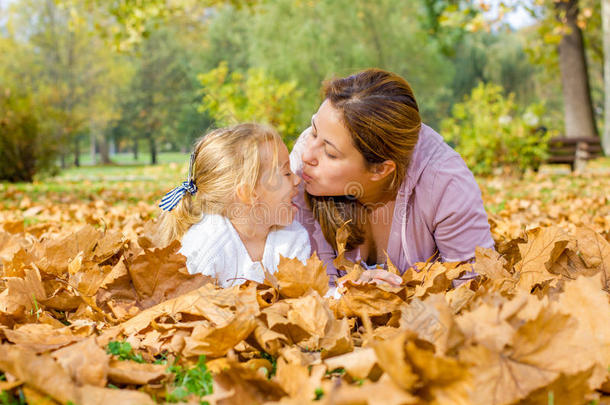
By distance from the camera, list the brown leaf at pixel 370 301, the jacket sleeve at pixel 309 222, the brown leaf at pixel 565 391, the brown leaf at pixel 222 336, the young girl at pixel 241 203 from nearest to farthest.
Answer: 1. the brown leaf at pixel 565 391
2. the brown leaf at pixel 222 336
3. the brown leaf at pixel 370 301
4. the young girl at pixel 241 203
5. the jacket sleeve at pixel 309 222

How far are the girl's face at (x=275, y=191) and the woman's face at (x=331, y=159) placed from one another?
9 centimetres

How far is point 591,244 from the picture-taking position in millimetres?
1758

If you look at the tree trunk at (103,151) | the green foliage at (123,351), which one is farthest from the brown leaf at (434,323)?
the tree trunk at (103,151)

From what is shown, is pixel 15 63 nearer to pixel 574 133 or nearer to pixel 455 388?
pixel 574 133

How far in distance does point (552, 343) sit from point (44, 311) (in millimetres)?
1413

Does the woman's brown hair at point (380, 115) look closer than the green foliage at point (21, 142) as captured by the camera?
Yes

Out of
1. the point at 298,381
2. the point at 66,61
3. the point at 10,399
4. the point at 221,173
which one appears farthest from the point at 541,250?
the point at 66,61

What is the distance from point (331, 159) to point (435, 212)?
0.52 meters

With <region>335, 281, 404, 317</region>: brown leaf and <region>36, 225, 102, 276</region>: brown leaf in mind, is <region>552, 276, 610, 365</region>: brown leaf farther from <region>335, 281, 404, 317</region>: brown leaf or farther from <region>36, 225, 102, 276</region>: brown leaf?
<region>36, 225, 102, 276</region>: brown leaf

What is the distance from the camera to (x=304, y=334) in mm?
1365

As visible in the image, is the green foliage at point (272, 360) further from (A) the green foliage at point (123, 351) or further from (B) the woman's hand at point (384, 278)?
(B) the woman's hand at point (384, 278)

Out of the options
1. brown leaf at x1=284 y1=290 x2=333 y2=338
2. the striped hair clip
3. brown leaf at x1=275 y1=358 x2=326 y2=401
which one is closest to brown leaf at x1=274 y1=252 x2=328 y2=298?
brown leaf at x1=284 y1=290 x2=333 y2=338

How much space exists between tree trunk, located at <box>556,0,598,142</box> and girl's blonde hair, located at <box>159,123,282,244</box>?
50.9ft

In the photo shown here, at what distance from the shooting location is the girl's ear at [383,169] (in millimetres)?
2383
